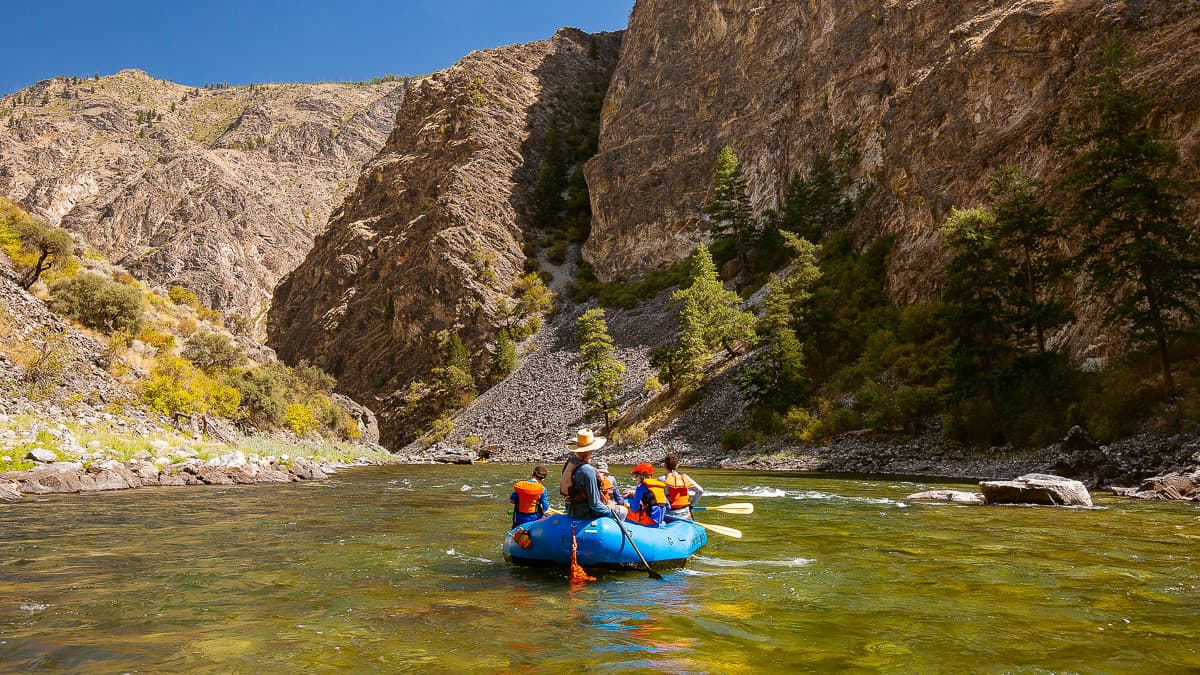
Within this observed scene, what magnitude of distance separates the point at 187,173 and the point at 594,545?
157 meters

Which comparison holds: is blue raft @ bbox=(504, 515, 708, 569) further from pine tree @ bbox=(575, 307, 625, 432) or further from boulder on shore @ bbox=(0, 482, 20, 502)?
pine tree @ bbox=(575, 307, 625, 432)

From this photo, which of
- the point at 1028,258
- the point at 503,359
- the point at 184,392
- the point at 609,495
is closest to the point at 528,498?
the point at 609,495

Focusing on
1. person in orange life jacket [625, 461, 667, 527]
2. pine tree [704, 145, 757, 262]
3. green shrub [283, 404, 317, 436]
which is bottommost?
person in orange life jacket [625, 461, 667, 527]

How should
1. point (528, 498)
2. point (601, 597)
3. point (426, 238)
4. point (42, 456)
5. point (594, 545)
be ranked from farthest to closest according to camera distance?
point (426, 238)
point (42, 456)
point (528, 498)
point (594, 545)
point (601, 597)

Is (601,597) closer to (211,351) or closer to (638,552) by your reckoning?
(638,552)

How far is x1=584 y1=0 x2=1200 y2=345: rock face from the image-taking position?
31.0 meters

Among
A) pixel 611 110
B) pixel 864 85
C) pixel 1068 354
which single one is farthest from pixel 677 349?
pixel 611 110

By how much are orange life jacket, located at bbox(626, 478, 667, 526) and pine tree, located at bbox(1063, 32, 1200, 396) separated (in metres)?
17.9

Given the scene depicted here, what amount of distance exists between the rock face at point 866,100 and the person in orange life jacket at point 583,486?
24896 millimetres

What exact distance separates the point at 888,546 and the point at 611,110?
272 feet

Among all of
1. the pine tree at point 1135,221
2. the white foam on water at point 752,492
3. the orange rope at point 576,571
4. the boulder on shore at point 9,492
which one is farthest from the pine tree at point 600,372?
the orange rope at point 576,571

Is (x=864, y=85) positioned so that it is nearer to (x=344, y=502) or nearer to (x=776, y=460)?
(x=776, y=460)

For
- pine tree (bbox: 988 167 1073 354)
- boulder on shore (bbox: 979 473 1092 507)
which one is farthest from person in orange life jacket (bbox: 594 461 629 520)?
pine tree (bbox: 988 167 1073 354)

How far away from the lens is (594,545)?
352 inches
